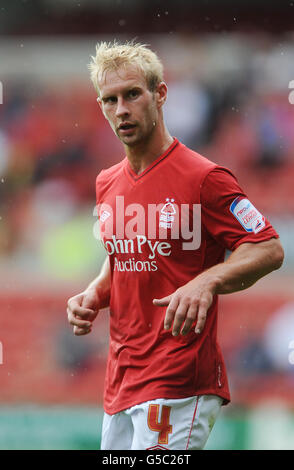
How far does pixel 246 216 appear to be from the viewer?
2.53 metres

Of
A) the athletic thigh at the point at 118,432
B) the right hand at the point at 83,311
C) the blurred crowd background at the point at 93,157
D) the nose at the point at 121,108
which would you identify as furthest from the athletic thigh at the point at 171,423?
the blurred crowd background at the point at 93,157

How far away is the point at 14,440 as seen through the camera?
620 centimetres

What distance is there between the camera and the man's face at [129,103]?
2.68m

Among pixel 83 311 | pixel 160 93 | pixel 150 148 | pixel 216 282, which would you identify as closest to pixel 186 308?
pixel 216 282

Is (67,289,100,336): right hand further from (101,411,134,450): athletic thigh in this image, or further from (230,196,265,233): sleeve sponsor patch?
(230,196,265,233): sleeve sponsor patch

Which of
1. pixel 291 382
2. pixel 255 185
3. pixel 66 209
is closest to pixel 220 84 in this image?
pixel 255 185

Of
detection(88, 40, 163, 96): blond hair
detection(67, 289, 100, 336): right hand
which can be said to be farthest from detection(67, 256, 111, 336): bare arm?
detection(88, 40, 163, 96): blond hair

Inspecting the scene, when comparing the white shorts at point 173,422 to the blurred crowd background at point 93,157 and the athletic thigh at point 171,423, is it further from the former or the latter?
the blurred crowd background at point 93,157

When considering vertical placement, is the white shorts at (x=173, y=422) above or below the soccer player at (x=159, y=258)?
below

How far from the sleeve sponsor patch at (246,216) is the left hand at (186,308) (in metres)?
0.35

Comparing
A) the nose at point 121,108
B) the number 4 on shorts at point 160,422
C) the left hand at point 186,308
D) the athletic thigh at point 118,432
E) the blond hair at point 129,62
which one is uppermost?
the blond hair at point 129,62

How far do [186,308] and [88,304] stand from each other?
744mm

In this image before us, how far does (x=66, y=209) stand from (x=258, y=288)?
252 cm

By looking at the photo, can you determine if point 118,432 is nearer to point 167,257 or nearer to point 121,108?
point 167,257
